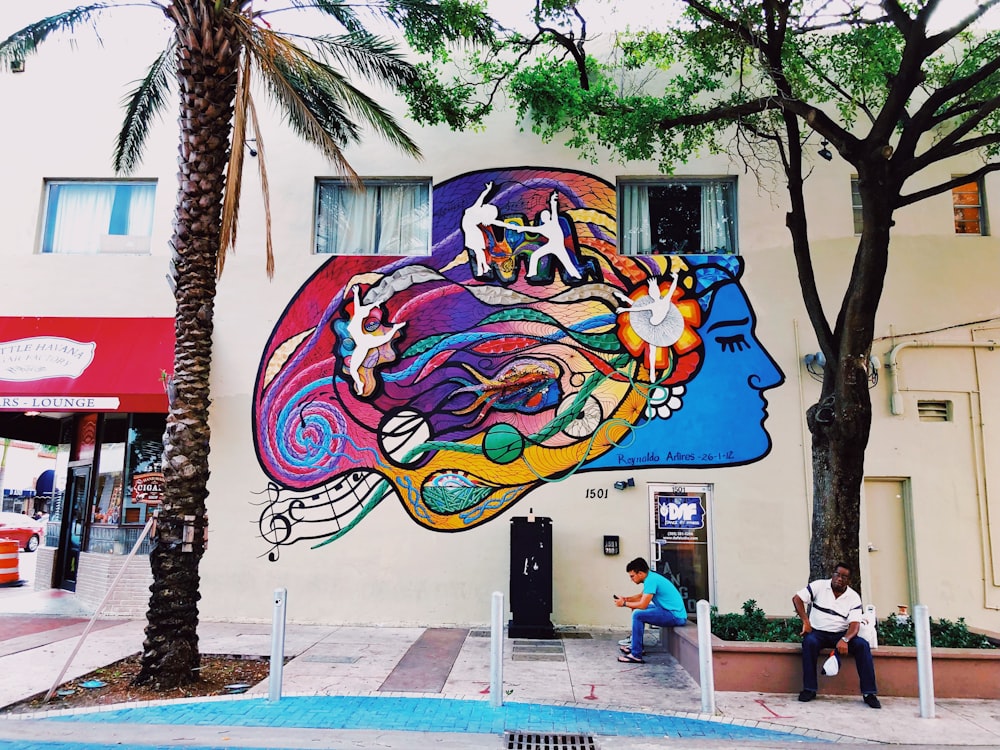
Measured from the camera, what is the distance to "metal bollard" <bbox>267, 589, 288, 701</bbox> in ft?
23.4

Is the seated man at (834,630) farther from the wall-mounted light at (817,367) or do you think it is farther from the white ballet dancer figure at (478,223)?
the white ballet dancer figure at (478,223)

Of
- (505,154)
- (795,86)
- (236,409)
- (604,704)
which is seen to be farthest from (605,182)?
(604,704)

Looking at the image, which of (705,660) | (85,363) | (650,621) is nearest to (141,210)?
(85,363)

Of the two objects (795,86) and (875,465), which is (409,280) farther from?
(875,465)

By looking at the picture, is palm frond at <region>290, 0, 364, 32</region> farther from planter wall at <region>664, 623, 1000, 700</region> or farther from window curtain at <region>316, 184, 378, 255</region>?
planter wall at <region>664, 623, 1000, 700</region>

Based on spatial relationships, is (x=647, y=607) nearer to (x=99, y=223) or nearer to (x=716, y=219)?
(x=716, y=219)

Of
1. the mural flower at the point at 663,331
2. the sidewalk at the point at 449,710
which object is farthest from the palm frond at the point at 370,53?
the sidewalk at the point at 449,710

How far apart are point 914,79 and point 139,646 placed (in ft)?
37.9

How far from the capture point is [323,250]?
41.2 ft

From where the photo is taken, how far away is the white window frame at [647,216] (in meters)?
12.3

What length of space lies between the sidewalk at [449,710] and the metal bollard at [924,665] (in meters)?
0.16

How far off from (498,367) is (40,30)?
7.62m

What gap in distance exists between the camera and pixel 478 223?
1216cm

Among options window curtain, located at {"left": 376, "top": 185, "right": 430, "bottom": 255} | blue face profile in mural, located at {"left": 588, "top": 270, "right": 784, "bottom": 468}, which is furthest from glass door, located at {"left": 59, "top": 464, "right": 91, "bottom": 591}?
blue face profile in mural, located at {"left": 588, "top": 270, "right": 784, "bottom": 468}
